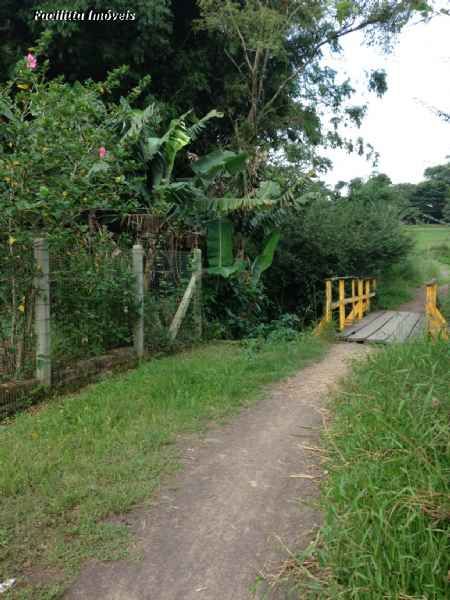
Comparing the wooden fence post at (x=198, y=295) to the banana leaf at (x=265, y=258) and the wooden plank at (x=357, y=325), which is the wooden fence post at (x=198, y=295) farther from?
the wooden plank at (x=357, y=325)

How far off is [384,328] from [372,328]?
26 centimetres

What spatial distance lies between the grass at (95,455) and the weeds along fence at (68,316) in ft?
1.07

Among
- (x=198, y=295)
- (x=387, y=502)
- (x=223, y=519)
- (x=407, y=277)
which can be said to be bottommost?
(x=223, y=519)

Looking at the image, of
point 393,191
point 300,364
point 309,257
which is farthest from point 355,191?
point 300,364

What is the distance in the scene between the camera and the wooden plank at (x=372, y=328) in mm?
9248

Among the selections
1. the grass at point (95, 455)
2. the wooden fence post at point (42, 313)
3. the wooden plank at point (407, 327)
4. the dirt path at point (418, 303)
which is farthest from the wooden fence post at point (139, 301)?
the dirt path at point (418, 303)

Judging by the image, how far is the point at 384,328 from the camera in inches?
406

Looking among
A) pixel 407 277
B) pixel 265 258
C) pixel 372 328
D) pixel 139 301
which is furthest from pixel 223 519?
pixel 407 277

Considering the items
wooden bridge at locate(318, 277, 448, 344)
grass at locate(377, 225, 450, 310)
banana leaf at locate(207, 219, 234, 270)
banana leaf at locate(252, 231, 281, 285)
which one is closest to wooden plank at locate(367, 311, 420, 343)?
wooden bridge at locate(318, 277, 448, 344)

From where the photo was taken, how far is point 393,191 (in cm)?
2064

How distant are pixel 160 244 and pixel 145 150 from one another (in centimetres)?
166

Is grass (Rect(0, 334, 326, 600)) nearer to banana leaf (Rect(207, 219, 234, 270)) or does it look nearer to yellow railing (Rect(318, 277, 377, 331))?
banana leaf (Rect(207, 219, 234, 270))

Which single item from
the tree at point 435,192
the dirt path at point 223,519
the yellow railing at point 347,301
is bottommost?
the dirt path at point 223,519

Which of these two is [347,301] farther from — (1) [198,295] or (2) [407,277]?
(2) [407,277]
